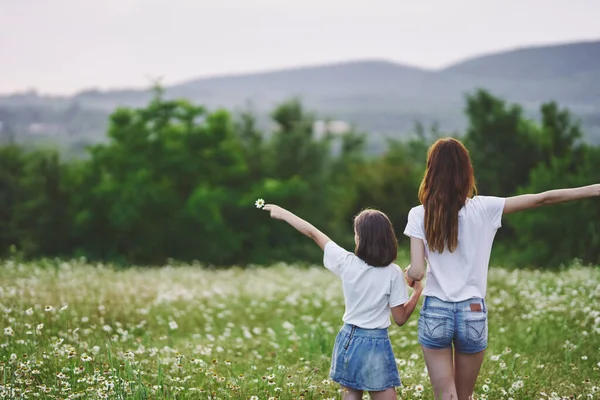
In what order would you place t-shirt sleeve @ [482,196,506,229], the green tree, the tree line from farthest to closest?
the tree line
the green tree
t-shirt sleeve @ [482,196,506,229]

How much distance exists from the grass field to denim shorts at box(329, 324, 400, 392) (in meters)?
0.92

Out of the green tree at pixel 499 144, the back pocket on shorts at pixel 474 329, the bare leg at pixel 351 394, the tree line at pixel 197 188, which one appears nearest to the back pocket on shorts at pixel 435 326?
the back pocket on shorts at pixel 474 329

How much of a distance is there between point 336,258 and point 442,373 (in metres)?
1.01

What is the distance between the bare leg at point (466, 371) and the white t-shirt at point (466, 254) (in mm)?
413

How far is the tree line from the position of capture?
114 ft

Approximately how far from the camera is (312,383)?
5277 millimetres

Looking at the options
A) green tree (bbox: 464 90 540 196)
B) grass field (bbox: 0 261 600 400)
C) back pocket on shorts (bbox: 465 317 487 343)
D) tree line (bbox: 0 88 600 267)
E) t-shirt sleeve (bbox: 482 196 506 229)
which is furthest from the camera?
tree line (bbox: 0 88 600 267)

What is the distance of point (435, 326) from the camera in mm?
3994

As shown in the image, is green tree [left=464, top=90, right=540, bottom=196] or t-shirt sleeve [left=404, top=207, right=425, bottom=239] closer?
t-shirt sleeve [left=404, top=207, right=425, bottom=239]

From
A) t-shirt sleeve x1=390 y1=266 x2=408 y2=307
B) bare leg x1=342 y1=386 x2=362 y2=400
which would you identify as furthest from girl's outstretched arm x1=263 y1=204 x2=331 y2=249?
bare leg x1=342 y1=386 x2=362 y2=400

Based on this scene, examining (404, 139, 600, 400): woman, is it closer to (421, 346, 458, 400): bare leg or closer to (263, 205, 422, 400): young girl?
(421, 346, 458, 400): bare leg

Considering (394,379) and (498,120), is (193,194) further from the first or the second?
(394,379)

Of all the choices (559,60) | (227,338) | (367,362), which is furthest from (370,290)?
(559,60)

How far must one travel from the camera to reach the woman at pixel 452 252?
397 centimetres
